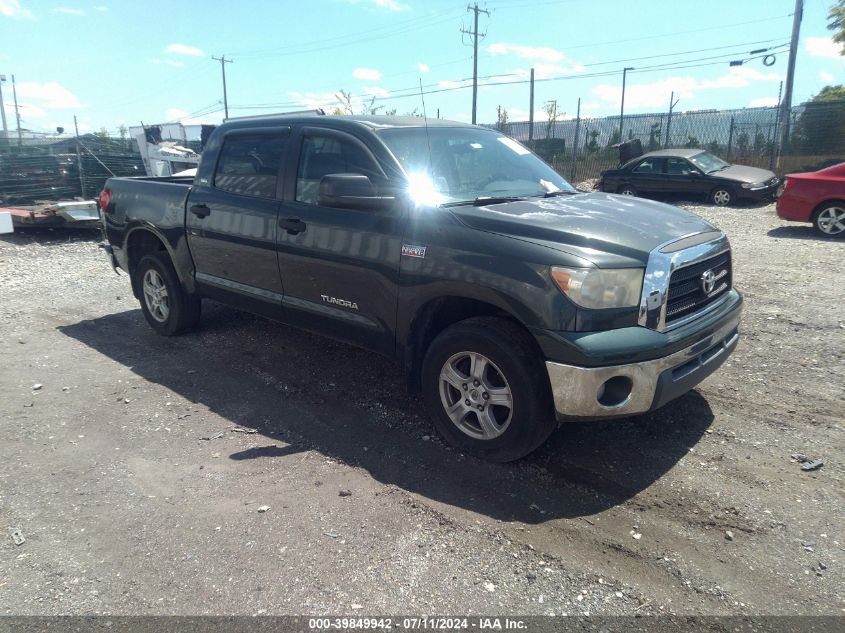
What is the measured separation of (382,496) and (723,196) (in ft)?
47.5

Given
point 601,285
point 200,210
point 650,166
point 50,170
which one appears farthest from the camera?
point 50,170

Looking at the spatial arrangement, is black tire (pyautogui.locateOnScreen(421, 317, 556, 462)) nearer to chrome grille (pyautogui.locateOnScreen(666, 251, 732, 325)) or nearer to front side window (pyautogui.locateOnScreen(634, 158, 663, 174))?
chrome grille (pyautogui.locateOnScreen(666, 251, 732, 325))

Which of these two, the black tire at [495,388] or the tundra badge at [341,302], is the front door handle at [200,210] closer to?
the tundra badge at [341,302]

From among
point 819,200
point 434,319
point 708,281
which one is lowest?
point 434,319

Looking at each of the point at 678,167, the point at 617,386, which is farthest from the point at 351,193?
the point at 678,167

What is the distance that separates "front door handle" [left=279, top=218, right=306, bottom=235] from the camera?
14.3 feet

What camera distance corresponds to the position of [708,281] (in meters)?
3.61

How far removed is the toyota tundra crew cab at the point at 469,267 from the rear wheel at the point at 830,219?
26.3 feet

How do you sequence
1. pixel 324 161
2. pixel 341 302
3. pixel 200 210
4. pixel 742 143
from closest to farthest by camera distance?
pixel 341 302
pixel 324 161
pixel 200 210
pixel 742 143

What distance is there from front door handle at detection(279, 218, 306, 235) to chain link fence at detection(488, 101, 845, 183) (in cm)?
1349

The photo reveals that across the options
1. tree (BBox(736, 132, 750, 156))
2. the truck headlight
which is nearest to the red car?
the truck headlight

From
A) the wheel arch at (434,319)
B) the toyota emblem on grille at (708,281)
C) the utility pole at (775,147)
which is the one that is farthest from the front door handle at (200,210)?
the utility pole at (775,147)

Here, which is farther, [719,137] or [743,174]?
[719,137]

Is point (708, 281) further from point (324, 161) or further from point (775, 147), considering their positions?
point (775, 147)
